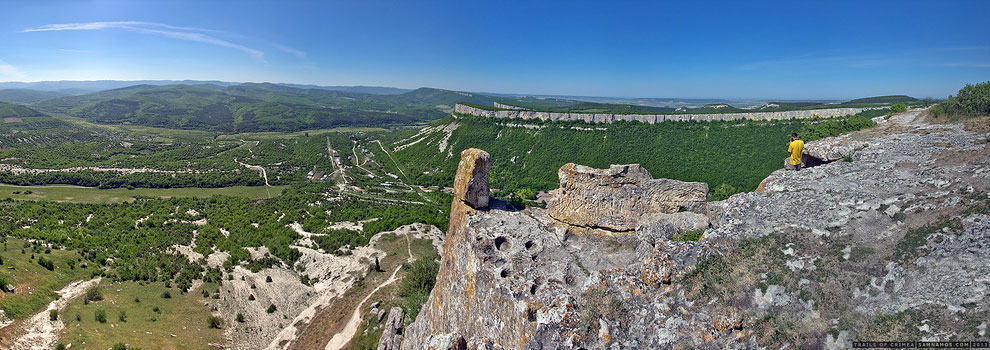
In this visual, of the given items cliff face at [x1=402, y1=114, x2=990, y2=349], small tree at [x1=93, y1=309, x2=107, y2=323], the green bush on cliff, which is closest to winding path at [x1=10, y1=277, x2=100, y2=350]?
small tree at [x1=93, y1=309, x2=107, y2=323]

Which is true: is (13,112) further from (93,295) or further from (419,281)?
(419,281)

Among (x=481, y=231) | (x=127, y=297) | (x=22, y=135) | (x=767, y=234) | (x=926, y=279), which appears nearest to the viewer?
(x=926, y=279)

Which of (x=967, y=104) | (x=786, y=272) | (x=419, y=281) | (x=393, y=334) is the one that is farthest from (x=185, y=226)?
(x=967, y=104)

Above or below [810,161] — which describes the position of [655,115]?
above

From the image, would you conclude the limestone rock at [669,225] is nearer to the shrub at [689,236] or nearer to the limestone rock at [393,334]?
the shrub at [689,236]

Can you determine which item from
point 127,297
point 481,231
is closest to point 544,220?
point 481,231

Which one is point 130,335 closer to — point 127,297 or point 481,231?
point 127,297

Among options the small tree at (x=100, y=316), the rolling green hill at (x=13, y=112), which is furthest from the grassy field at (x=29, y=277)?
the rolling green hill at (x=13, y=112)
